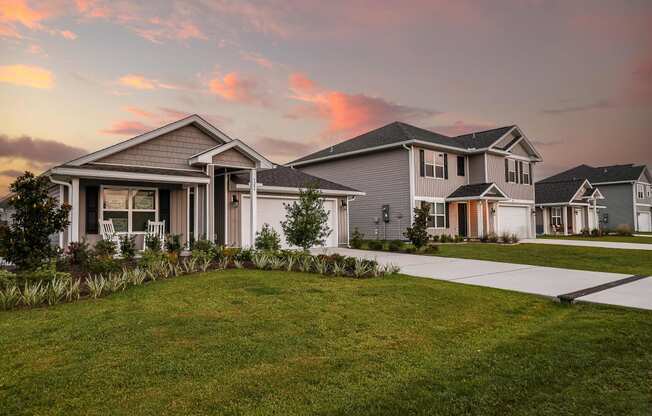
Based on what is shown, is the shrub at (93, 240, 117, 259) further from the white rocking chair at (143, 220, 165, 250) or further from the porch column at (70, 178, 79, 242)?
the white rocking chair at (143, 220, 165, 250)

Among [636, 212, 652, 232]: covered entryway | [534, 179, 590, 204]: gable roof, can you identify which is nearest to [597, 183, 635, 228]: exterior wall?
[636, 212, 652, 232]: covered entryway

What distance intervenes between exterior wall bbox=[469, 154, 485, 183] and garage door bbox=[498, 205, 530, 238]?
10.1 ft

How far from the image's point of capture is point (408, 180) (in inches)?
864

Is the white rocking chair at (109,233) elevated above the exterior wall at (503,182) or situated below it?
below

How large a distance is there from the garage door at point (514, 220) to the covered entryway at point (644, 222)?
73.8 feet

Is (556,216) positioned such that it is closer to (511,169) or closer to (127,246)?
(511,169)

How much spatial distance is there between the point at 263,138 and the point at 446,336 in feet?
67.7

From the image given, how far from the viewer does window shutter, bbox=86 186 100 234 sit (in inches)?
500

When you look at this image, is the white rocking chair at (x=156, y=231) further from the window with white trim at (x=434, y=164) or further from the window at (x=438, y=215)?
the window at (x=438, y=215)

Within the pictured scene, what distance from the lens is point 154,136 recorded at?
43.8 ft

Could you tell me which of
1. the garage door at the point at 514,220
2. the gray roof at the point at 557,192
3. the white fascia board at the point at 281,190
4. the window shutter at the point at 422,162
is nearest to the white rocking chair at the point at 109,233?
the white fascia board at the point at 281,190

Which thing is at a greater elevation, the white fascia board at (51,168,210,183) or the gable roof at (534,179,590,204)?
the gable roof at (534,179,590,204)

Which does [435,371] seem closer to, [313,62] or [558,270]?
[558,270]

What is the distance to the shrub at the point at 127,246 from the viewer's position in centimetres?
1110
